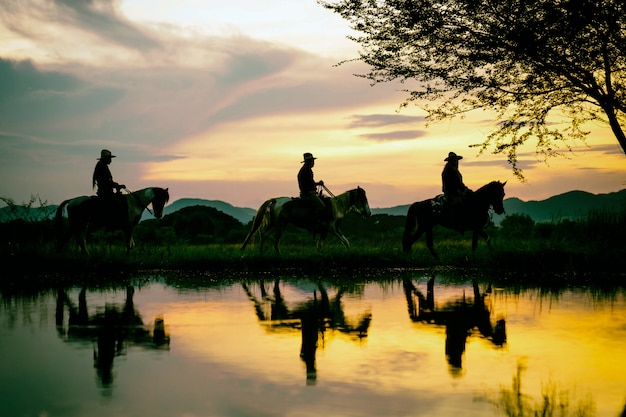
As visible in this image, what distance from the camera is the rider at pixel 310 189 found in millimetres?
21484

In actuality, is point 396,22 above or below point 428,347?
above

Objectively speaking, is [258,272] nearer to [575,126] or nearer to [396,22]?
[396,22]

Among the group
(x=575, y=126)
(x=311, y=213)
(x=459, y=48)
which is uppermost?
(x=459, y=48)

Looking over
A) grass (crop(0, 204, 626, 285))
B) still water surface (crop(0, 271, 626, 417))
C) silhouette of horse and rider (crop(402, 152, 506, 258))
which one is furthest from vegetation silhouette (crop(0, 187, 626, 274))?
still water surface (crop(0, 271, 626, 417))

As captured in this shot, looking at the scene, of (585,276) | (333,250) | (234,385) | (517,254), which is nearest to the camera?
(234,385)

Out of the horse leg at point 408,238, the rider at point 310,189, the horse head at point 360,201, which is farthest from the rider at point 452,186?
the rider at point 310,189

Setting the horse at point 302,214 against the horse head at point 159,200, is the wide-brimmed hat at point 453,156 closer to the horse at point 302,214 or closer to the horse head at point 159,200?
the horse at point 302,214

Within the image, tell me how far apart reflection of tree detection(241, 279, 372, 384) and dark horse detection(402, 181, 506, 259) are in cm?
781

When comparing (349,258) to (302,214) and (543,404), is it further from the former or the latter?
(543,404)

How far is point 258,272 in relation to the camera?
18.5m

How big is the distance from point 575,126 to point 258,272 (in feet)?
36.2

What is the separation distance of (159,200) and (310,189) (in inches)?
178

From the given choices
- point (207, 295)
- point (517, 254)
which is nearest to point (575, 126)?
point (517, 254)

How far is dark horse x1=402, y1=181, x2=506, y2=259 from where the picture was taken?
20.2m
